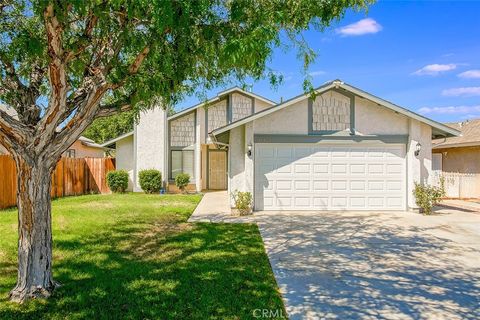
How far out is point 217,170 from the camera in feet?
71.3

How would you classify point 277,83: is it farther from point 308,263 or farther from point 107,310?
point 107,310

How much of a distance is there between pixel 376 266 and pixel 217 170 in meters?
16.0

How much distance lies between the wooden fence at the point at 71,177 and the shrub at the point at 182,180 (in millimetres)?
4273

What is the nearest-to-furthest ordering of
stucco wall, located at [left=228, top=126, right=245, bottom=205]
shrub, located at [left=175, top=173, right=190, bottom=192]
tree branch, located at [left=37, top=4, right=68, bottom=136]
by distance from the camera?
tree branch, located at [left=37, top=4, right=68, bottom=136], stucco wall, located at [left=228, top=126, right=245, bottom=205], shrub, located at [left=175, top=173, right=190, bottom=192]

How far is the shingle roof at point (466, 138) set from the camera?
1704 centimetres

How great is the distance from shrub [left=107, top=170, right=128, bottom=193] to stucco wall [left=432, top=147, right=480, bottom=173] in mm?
18354

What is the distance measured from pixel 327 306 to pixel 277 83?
141 inches

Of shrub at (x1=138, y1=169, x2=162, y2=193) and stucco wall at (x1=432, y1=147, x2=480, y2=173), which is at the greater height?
stucco wall at (x1=432, y1=147, x2=480, y2=173)

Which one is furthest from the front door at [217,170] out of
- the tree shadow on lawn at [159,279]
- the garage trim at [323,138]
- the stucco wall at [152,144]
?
the tree shadow on lawn at [159,279]

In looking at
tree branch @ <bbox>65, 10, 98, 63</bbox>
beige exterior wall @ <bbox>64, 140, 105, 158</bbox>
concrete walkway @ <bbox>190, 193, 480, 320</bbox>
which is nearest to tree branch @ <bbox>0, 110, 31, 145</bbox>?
tree branch @ <bbox>65, 10, 98, 63</bbox>

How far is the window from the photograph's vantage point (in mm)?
19922

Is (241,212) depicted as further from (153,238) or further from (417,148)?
(417,148)

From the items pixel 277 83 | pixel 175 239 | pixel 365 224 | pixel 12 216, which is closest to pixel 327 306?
pixel 277 83

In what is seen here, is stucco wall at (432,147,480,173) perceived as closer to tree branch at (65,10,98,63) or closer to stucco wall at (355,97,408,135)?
stucco wall at (355,97,408,135)
